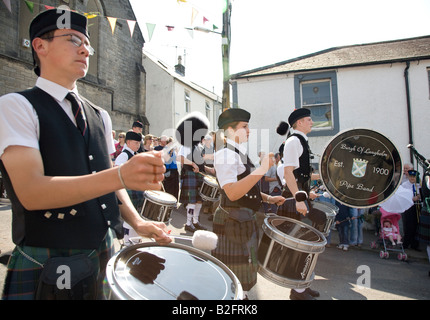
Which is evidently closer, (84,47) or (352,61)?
(84,47)

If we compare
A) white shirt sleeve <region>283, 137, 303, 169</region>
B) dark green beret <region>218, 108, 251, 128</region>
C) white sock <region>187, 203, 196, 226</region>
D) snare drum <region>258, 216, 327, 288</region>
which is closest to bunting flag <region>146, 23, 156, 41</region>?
white sock <region>187, 203, 196, 226</region>

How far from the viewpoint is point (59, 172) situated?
1.07 m

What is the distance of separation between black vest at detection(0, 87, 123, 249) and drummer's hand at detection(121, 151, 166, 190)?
364 millimetres

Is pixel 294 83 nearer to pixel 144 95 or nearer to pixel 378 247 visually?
pixel 378 247

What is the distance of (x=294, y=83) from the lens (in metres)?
10.0

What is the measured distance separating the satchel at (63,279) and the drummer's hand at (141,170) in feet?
1.51

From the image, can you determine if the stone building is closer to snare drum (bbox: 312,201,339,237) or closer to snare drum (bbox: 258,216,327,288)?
snare drum (bbox: 312,201,339,237)

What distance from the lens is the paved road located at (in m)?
3.54

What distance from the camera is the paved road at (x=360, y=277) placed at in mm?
3545

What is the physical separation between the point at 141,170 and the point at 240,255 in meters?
1.78

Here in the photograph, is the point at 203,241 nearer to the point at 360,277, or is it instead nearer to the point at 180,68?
the point at 360,277

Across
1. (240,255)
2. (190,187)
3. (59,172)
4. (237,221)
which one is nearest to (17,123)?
(59,172)
